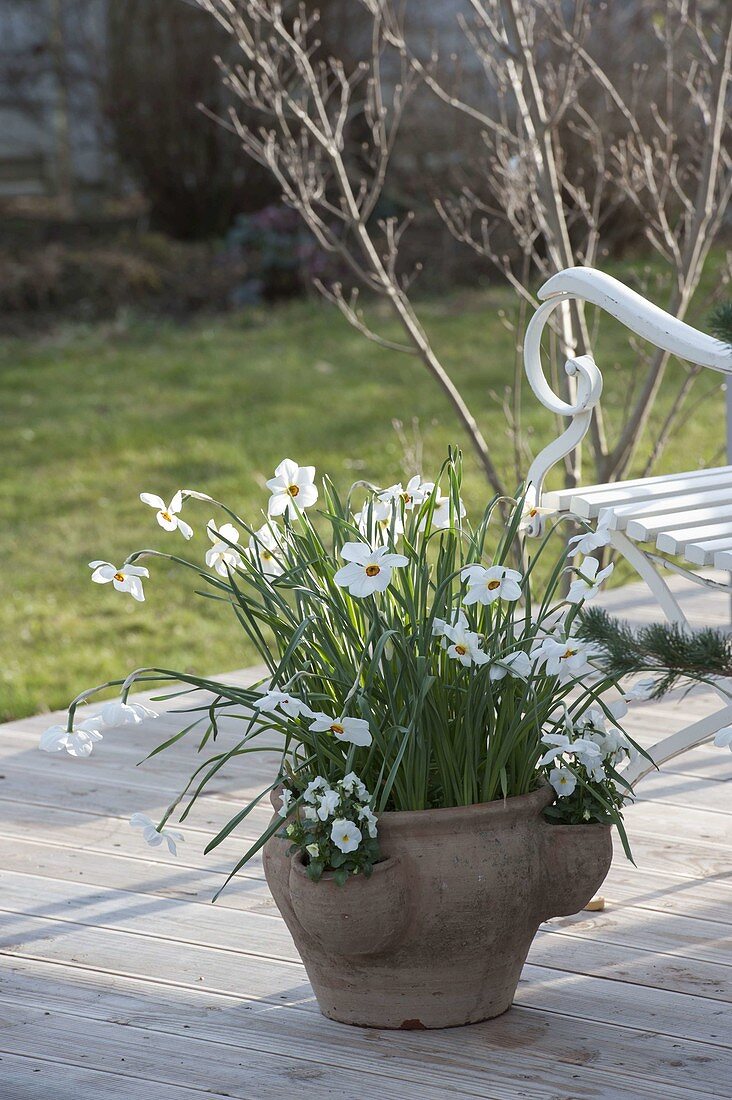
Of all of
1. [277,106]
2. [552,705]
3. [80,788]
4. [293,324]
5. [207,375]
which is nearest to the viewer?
[552,705]

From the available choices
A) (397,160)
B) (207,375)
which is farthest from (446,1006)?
(397,160)

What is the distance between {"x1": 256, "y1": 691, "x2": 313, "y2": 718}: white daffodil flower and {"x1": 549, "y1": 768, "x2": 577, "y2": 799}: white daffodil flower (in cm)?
33

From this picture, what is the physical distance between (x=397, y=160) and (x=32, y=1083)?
6899mm

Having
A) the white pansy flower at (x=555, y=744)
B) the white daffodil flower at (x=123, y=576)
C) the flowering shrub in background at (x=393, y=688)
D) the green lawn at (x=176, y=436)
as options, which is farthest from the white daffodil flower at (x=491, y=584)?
the green lawn at (x=176, y=436)

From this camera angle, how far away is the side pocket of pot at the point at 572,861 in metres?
1.75

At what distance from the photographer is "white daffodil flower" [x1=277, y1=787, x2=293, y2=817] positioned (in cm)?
169

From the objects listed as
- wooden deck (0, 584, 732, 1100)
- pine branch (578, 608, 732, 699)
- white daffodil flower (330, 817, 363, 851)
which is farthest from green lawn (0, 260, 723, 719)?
pine branch (578, 608, 732, 699)

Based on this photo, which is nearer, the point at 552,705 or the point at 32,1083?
the point at 32,1083

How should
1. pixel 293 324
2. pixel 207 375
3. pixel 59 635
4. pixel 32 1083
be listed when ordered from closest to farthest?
pixel 32 1083 → pixel 59 635 → pixel 207 375 → pixel 293 324

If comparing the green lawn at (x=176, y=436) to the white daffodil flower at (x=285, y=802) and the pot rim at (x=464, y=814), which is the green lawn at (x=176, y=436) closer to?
the white daffodil flower at (x=285, y=802)

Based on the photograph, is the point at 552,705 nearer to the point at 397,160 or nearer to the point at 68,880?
the point at 68,880

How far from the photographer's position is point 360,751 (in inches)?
68.7

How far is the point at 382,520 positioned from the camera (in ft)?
6.15

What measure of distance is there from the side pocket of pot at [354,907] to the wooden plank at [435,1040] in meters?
0.15
